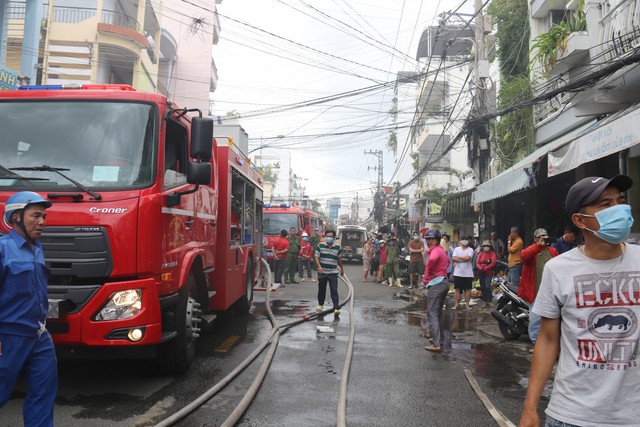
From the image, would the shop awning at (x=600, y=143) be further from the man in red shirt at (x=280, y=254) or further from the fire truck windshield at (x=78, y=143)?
the man in red shirt at (x=280, y=254)

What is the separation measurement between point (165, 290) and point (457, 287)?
811 centimetres

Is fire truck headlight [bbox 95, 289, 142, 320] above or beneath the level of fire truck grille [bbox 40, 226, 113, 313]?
beneath

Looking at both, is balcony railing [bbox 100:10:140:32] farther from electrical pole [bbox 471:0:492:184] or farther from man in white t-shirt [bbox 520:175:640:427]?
man in white t-shirt [bbox 520:175:640:427]

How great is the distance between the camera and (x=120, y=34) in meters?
19.2

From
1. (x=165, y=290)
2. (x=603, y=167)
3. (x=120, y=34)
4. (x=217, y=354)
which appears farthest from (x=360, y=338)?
(x=120, y=34)

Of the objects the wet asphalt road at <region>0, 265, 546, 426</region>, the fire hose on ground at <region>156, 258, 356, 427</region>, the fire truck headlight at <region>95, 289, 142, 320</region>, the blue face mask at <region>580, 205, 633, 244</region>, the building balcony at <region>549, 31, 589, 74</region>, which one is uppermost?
the building balcony at <region>549, 31, 589, 74</region>

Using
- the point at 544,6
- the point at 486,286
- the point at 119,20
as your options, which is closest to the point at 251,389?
the point at 486,286

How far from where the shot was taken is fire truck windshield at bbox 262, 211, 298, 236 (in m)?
21.8

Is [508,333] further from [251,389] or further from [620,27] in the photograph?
[620,27]

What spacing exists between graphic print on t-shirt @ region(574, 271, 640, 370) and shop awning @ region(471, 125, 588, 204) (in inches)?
322

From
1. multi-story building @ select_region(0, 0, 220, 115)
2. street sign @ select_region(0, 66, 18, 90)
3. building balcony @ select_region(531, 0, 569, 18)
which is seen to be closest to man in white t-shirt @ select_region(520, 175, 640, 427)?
building balcony @ select_region(531, 0, 569, 18)

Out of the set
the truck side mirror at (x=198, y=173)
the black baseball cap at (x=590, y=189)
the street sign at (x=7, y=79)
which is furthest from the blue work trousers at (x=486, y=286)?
the street sign at (x=7, y=79)

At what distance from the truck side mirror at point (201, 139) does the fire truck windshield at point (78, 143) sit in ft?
1.31

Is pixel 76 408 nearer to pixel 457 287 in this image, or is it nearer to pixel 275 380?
pixel 275 380
